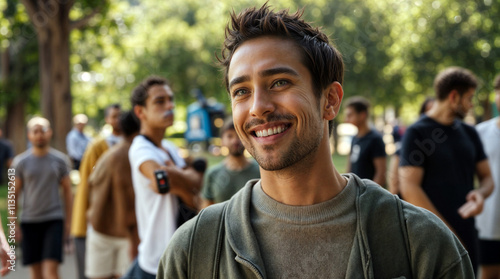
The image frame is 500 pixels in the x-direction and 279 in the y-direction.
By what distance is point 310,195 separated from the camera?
1674 millimetres

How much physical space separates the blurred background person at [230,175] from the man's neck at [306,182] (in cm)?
321

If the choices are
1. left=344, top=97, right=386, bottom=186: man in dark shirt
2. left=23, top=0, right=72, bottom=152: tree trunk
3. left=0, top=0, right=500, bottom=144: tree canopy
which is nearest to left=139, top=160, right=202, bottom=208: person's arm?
left=0, top=0, right=500, bottom=144: tree canopy

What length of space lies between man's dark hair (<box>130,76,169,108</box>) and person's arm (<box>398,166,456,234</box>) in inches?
79.7

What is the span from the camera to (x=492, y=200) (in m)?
4.88

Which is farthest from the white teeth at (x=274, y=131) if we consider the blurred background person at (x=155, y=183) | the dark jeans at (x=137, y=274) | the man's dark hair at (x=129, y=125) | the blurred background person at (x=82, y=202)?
the blurred background person at (x=82, y=202)

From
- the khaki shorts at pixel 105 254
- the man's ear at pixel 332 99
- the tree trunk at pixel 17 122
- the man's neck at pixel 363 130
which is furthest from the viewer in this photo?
the tree trunk at pixel 17 122

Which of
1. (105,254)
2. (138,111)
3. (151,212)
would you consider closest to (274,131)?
(151,212)

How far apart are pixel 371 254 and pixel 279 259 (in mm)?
273

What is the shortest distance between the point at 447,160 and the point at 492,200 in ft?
3.96

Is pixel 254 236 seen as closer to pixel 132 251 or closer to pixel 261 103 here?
pixel 261 103

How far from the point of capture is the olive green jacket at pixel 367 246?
149cm

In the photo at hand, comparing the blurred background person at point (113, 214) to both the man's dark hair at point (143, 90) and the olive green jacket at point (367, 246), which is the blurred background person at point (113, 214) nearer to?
the man's dark hair at point (143, 90)

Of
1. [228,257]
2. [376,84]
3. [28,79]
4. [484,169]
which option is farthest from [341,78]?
[376,84]

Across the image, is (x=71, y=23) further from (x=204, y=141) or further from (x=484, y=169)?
(x=204, y=141)
